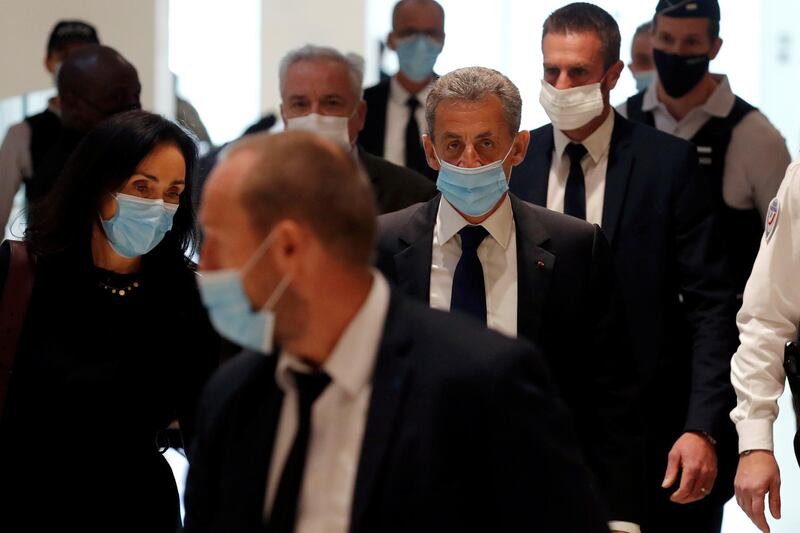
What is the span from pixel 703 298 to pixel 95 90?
7.29 feet

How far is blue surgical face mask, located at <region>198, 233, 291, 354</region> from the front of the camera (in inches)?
87.2

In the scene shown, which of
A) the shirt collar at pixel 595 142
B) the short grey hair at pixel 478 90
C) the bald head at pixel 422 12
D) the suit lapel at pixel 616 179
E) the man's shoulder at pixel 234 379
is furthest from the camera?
the bald head at pixel 422 12

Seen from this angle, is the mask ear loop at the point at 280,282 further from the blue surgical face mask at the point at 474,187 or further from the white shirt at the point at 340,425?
the blue surgical face mask at the point at 474,187

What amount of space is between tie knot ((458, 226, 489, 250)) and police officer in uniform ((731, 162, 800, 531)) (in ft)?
2.17

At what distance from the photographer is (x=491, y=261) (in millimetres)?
3650

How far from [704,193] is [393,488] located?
7.79ft

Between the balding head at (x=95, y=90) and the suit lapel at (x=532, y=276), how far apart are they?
2.05 metres

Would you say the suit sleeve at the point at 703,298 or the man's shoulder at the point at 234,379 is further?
the suit sleeve at the point at 703,298

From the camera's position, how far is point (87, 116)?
522 centimetres

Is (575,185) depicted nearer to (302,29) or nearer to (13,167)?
(13,167)

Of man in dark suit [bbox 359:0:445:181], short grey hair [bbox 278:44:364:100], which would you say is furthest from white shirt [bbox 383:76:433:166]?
short grey hair [bbox 278:44:364:100]

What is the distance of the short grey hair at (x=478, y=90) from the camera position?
3.75 metres

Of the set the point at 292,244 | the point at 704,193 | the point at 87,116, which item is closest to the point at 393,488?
the point at 292,244

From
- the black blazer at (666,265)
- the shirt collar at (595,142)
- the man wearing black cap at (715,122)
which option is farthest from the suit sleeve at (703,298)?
the man wearing black cap at (715,122)
